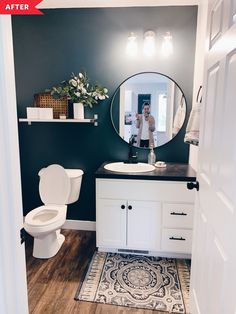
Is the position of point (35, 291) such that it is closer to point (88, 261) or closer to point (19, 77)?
point (88, 261)

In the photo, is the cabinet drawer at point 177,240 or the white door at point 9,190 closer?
the white door at point 9,190

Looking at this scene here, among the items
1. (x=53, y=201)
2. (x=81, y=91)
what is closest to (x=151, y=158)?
(x=81, y=91)

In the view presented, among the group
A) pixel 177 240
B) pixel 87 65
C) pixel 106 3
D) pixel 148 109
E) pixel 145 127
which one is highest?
pixel 106 3

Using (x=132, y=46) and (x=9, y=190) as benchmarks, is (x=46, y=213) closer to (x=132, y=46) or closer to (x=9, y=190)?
(x=9, y=190)

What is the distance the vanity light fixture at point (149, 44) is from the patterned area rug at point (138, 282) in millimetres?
2091

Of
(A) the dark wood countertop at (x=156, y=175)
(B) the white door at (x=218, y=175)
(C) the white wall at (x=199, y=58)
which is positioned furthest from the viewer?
(C) the white wall at (x=199, y=58)

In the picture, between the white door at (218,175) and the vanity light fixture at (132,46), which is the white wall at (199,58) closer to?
the vanity light fixture at (132,46)

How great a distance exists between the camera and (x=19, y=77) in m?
2.83

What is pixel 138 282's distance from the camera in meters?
2.08

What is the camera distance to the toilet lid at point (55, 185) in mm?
2551

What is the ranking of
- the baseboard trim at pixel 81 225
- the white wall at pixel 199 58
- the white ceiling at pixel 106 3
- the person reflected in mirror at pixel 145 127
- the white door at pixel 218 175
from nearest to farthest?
the white door at pixel 218 175
the white wall at pixel 199 58
the white ceiling at pixel 106 3
the person reflected in mirror at pixel 145 127
the baseboard trim at pixel 81 225

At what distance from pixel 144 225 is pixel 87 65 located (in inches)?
70.6

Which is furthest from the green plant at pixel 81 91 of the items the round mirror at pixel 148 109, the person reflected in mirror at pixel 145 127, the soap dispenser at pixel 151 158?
the soap dispenser at pixel 151 158

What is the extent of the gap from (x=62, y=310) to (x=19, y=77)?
93.4 inches
